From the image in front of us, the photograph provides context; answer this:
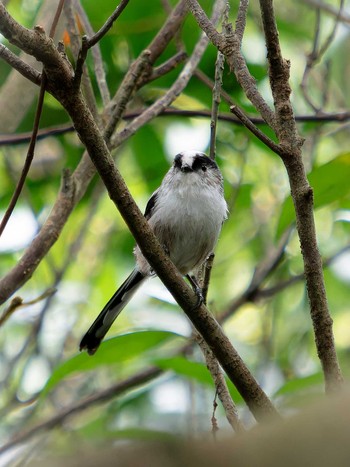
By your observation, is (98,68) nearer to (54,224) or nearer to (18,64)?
(54,224)

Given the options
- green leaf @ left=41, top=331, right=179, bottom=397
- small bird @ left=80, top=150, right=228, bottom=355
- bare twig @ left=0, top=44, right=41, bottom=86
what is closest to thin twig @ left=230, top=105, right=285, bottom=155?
bare twig @ left=0, top=44, right=41, bottom=86

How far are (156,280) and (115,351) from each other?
1988 millimetres

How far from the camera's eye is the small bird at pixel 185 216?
437 centimetres

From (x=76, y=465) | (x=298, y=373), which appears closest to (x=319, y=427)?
(x=76, y=465)

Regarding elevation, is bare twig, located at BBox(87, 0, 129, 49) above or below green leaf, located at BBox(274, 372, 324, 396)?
above

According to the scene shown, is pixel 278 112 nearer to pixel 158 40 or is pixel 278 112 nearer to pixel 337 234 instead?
pixel 158 40

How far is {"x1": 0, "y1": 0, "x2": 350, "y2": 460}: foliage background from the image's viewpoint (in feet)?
15.0

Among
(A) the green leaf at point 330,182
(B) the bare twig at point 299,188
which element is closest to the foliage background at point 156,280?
(A) the green leaf at point 330,182

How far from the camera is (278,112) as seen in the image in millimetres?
2631

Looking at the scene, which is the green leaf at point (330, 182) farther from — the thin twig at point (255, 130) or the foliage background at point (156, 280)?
the thin twig at point (255, 130)

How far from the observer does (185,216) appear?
4371 millimetres

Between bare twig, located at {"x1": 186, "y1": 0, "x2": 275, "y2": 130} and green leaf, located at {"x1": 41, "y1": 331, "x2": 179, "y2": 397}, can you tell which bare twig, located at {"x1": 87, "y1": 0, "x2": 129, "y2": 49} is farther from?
green leaf, located at {"x1": 41, "y1": 331, "x2": 179, "y2": 397}

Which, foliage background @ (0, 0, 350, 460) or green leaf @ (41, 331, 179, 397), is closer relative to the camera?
green leaf @ (41, 331, 179, 397)

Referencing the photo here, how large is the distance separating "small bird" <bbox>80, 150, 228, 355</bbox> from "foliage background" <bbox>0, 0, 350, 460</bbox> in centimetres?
27
